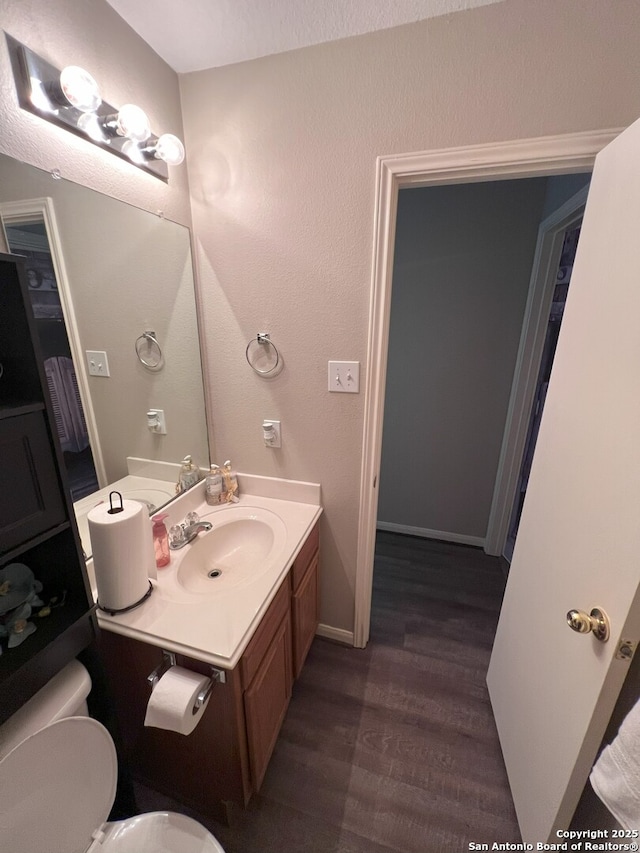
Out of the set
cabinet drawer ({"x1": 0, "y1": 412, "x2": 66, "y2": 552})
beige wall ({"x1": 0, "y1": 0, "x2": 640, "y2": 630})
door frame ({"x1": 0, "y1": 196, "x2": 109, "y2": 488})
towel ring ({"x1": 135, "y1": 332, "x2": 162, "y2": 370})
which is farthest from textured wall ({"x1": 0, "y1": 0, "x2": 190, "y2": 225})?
cabinet drawer ({"x1": 0, "y1": 412, "x2": 66, "y2": 552})

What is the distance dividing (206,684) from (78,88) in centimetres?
155

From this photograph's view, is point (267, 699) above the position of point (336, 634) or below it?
above

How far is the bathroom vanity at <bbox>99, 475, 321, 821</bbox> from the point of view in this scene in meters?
0.90

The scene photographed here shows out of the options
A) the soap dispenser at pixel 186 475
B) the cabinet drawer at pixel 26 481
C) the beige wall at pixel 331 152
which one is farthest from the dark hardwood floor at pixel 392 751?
the cabinet drawer at pixel 26 481

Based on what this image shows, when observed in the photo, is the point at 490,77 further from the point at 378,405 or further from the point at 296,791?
the point at 296,791

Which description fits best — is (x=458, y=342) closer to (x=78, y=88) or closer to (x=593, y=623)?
(x=593, y=623)

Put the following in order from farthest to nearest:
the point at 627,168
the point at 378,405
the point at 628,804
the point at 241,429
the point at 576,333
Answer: the point at 241,429, the point at 378,405, the point at 576,333, the point at 627,168, the point at 628,804

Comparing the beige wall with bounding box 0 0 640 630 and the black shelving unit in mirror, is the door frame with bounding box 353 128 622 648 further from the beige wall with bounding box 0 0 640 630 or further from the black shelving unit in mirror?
the black shelving unit in mirror

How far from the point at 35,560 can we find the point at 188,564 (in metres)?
0.48

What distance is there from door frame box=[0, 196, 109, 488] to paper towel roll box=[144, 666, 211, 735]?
62cm

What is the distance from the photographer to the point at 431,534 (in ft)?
8.46

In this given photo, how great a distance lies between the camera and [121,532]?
2.84ft

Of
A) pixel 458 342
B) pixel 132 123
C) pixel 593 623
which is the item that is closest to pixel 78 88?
pixel 132 123

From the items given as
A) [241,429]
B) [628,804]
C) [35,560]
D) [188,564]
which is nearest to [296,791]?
[188,564]
